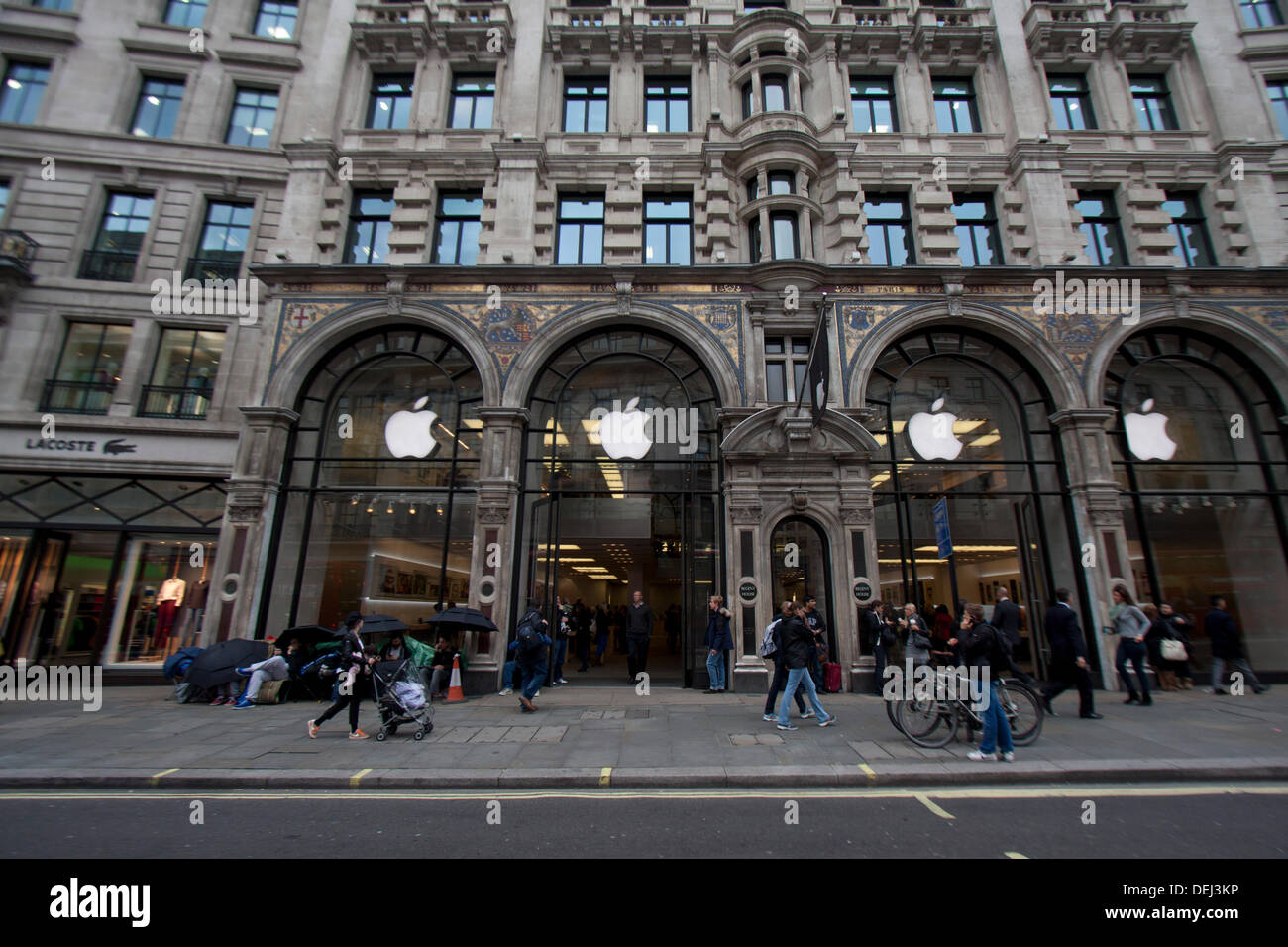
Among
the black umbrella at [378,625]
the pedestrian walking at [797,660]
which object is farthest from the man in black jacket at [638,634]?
the black umbrella at [378,625]

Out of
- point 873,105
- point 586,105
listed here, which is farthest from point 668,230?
point 873,105

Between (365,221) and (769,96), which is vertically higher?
(769,96)

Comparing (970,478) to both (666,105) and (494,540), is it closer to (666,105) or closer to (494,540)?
(494,540)

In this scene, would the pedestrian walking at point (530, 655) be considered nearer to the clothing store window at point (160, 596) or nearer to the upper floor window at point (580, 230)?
the clothing store window at point (160, 596)

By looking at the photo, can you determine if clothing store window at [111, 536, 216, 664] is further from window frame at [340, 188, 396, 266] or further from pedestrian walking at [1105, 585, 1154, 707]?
pedestrian walking at [1105, 585, 1154, 707]

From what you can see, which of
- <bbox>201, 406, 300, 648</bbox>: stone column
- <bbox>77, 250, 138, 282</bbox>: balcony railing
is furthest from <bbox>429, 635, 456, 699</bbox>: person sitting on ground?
<bbox>77, 250, 138, 282</bbox>: balcony railing

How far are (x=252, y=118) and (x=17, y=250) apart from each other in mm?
7605

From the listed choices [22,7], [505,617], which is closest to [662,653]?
[505,617]

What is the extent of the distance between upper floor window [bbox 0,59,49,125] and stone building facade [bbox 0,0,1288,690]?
17 cm

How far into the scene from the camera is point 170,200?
16656 mm

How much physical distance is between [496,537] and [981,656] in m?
10.3

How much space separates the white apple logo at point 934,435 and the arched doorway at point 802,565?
160 inches

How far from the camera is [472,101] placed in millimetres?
17703

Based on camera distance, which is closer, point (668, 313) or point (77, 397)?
point (668, 313)
